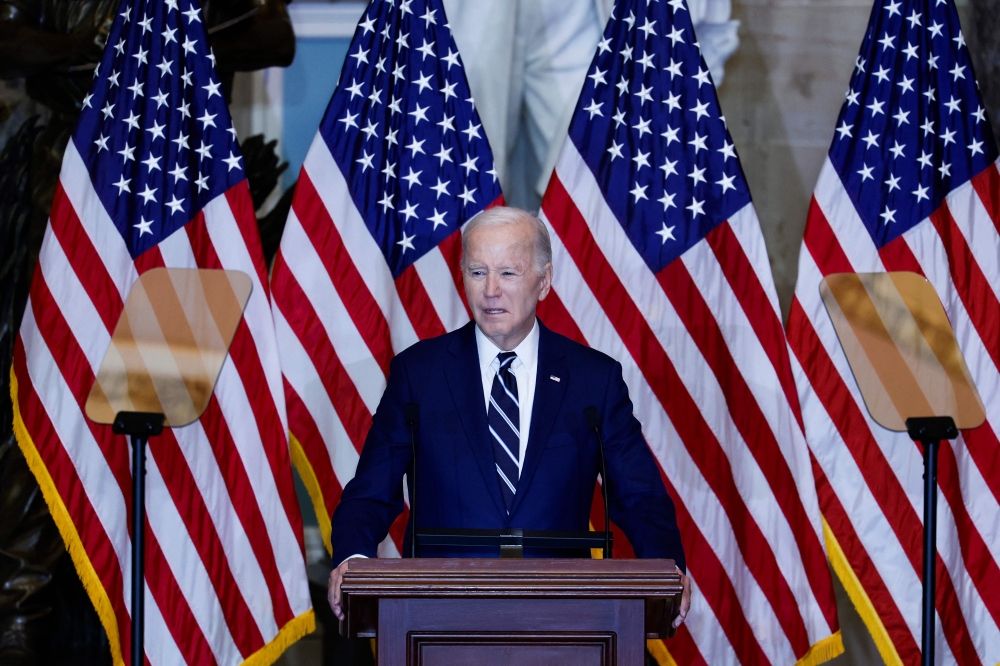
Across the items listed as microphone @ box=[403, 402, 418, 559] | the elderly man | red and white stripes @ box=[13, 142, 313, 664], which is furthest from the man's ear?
red and white stripes @ box=[13, 142, 313, 664]

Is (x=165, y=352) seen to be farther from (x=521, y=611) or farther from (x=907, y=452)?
(x=907, y=452)

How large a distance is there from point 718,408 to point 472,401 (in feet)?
4.24

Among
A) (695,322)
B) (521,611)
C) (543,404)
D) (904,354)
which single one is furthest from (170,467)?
(904,354)

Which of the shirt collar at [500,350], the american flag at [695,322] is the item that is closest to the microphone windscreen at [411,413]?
the shirt collar at [500,350]

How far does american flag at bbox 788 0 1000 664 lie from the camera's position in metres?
3.73

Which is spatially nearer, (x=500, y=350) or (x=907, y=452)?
(x=500, y=350)

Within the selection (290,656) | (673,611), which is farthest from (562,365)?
(290,656)

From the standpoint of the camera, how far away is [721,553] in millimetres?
3758

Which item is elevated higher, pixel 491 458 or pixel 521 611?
pixel 491 458

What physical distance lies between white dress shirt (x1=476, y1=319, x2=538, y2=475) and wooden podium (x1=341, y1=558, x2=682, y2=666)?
749 mm

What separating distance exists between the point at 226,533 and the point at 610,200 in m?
1.59

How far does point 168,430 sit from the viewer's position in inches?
144

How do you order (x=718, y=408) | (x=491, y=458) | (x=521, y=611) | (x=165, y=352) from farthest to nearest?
1. (x=718, y=408)
2. (x=165, y=352)
3. (x=491, y=458)
4. (x=521, y=611)

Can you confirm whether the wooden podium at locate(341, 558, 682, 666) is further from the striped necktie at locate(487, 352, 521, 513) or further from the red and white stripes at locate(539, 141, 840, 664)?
A: the red and white stripes at locate(539, 141, 840, 664)
